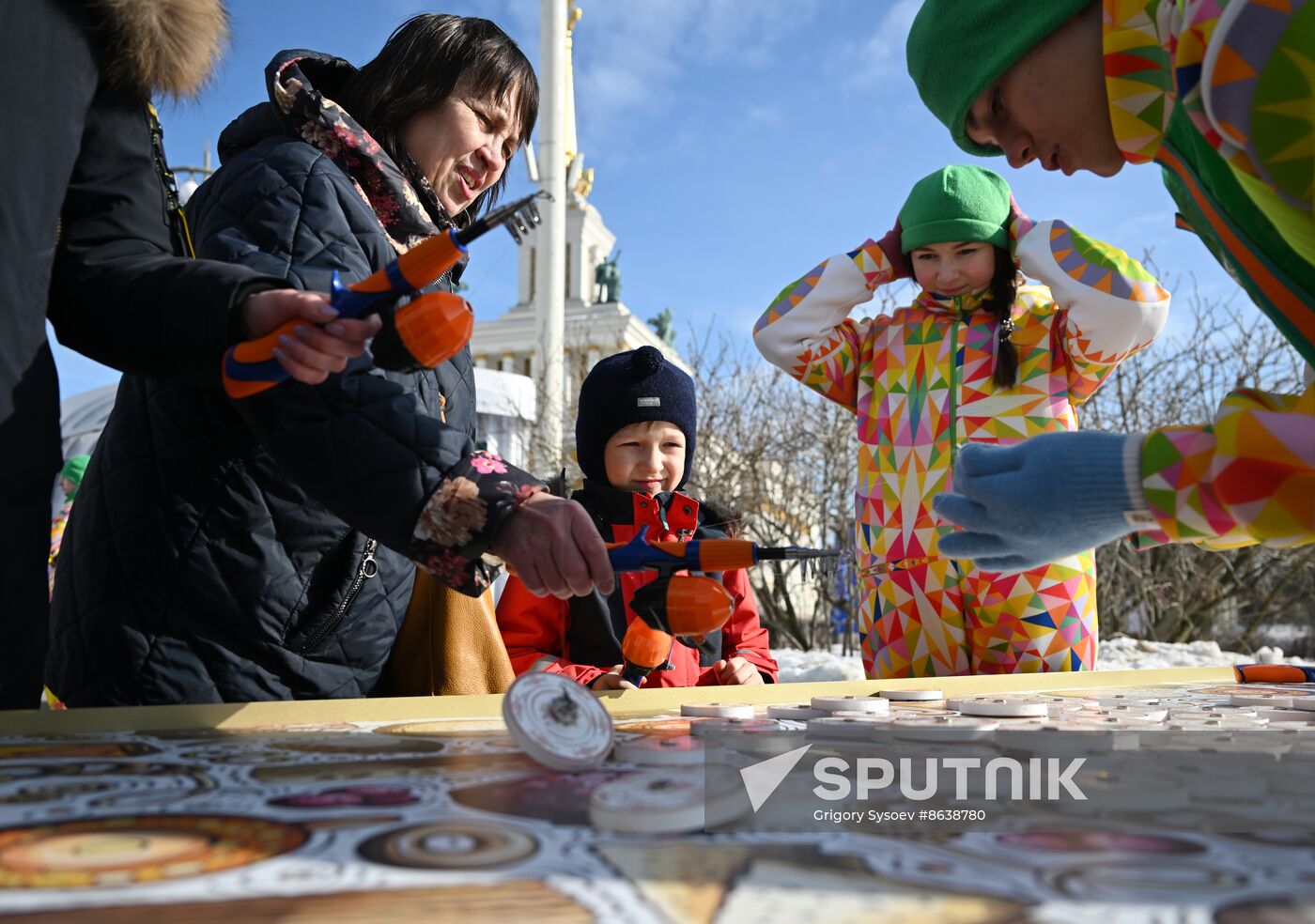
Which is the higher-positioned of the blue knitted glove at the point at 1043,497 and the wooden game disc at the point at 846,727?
the blue knitted glove at the point at 1043,497

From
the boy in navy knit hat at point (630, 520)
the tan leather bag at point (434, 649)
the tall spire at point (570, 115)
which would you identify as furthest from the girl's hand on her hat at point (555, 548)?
the tall spire at point (570, 115)

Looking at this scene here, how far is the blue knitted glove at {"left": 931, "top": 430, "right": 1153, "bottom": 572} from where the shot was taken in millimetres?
970

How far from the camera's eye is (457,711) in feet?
4.36

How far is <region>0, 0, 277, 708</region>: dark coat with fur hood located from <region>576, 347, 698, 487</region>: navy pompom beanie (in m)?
1.50

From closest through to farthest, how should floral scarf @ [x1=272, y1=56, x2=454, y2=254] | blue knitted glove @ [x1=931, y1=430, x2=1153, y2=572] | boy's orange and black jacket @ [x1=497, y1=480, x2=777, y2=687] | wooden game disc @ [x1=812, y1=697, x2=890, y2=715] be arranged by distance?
blue knitted glove @ [x1=931, y1=430, x2=1153, y2=572], wooden game disc @ [x1=812, y1=697, x2=890, y2=715], floral scarf @ [x1=272, y1=56, x2=454, y2=254], boy's orange and black jacket @ [x1=497, y1=480, x2=777, y2=687]

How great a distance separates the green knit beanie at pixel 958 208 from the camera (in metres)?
2.87

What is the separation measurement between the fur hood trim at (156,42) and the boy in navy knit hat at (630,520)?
131 cm

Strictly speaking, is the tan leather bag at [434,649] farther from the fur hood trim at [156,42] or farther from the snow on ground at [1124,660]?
the snow on ground at [1124,660]

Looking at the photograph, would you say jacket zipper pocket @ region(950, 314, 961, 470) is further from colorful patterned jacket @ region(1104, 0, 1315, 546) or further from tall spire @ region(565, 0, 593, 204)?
tall spire @ region(565, 0, 593, 204)

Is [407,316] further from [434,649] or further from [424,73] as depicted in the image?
[424,73]

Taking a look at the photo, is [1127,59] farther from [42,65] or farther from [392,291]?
[42,65]

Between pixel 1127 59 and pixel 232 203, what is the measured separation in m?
1.23

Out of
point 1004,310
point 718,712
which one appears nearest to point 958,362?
point 1004,310

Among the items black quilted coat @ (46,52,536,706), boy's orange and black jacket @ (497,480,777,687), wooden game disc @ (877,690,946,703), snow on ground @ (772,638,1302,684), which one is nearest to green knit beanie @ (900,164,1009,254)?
boy's orange and black jacket @ (497,480,777,687)
